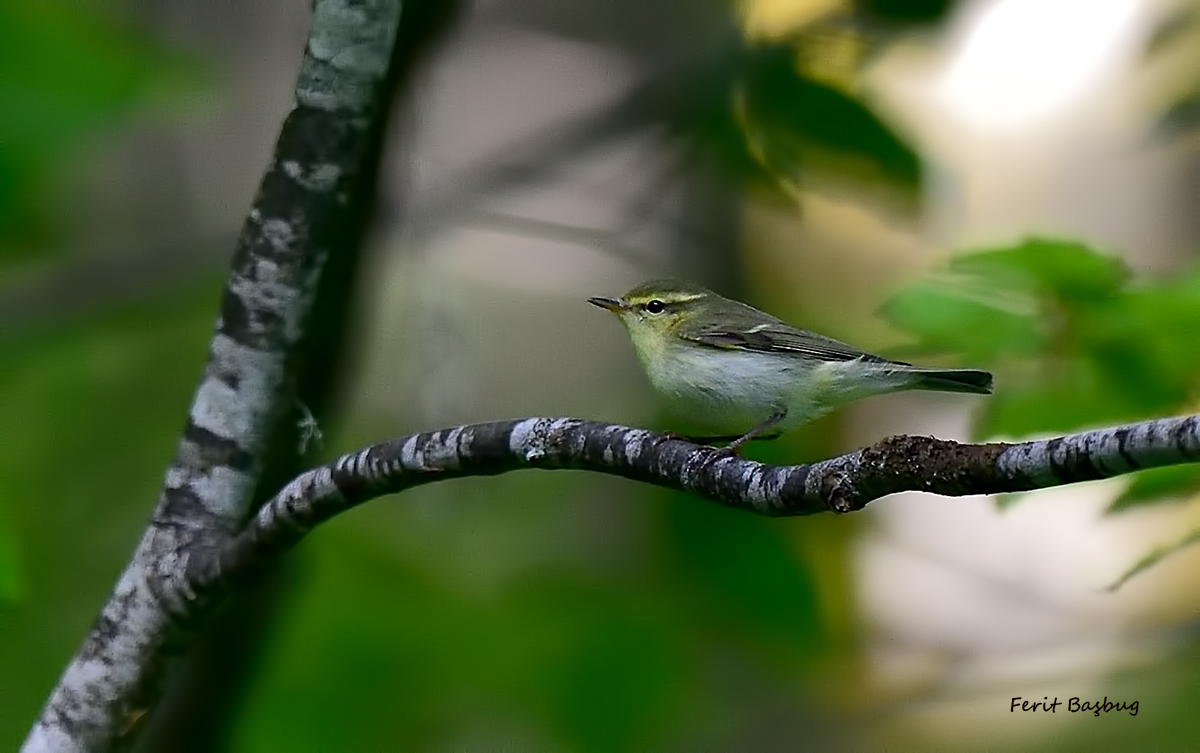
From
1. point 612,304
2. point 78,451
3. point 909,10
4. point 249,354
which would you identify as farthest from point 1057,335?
point 78,451

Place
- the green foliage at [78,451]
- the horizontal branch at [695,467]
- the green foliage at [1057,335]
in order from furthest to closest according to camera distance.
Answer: the green foliage at [78,451] → the green foliage at [1057,335] → the horizontal branch at [695,467]

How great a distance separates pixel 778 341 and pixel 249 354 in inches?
57.9

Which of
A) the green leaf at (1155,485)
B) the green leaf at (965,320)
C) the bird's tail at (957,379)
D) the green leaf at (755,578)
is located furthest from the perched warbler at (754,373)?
the green leaf at (1155,485)

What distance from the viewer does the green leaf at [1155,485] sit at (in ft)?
7.02

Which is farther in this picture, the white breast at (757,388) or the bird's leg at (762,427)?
the white breast at (757,388)

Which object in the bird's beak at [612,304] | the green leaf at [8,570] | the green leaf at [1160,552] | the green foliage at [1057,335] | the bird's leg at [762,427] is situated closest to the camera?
the green leaf at [8,570]

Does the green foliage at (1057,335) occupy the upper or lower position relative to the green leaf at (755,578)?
upper

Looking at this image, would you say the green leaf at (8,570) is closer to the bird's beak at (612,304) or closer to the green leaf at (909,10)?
the bird's beak at (612,304)

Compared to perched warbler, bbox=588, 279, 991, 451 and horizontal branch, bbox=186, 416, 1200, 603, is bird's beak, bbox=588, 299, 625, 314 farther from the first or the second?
horizontal branch, bbox=186, 416, 1200, 603

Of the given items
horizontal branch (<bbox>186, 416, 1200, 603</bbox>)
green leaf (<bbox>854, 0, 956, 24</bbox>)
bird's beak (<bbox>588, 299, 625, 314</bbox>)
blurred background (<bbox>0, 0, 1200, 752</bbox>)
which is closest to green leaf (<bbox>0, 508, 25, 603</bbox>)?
blurred background (<bbox>0, 0, 1200, 752</bbox>)

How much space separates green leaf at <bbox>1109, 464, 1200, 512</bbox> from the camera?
2.14 meters

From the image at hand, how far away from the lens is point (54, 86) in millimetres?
2510

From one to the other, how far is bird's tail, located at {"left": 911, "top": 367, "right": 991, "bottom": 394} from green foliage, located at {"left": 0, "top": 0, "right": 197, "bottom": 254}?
1.85 meters

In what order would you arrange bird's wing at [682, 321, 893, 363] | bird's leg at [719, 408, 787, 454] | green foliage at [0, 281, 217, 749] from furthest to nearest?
1. green foliage at [0, 281, 217, 749]
2. bird's wing at [682, 321, 893, 363]
3. bird's leg at [719, 408, 787, 454]
